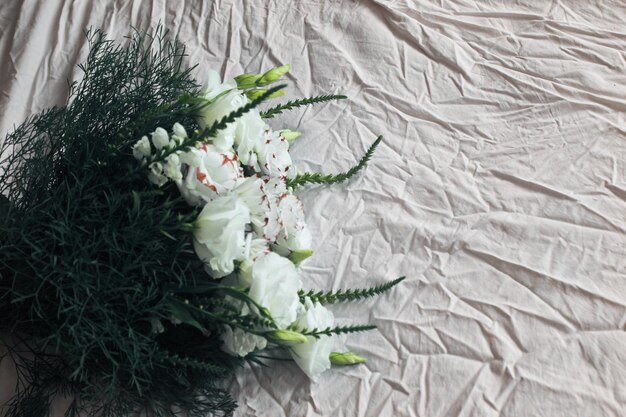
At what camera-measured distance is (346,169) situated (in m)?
0.88

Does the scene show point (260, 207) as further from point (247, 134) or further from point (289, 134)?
point (289, 134)

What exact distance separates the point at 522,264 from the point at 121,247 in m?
0.48

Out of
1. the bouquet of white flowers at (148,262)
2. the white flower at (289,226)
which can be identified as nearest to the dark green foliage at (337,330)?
the bouquet of white flowers at (148,262)

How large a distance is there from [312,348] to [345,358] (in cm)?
5

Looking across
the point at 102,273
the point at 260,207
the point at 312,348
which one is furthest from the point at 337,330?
the point at 102,273

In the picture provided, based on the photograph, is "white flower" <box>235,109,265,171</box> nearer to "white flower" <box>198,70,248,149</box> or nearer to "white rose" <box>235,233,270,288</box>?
"white flower" <box>198,70,248,149</box>

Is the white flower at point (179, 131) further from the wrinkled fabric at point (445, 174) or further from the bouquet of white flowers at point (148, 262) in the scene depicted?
the wrinkled fabric at point (445, 174)

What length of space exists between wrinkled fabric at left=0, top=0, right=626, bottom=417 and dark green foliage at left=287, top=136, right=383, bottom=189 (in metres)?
0.02

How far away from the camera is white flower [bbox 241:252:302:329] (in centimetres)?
64

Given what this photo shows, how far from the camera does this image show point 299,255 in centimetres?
72

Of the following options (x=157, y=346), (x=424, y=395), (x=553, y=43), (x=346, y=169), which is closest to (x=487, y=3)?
(x=553, y=43)

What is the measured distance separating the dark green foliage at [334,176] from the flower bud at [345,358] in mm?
246

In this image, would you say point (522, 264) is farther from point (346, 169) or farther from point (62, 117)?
point (62, 117)

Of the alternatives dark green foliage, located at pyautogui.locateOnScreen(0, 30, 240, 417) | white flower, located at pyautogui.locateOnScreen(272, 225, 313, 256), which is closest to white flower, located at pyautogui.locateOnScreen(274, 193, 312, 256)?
white flower, located at pyautogui.locateOnScreen(272, 225, 313, 256)
